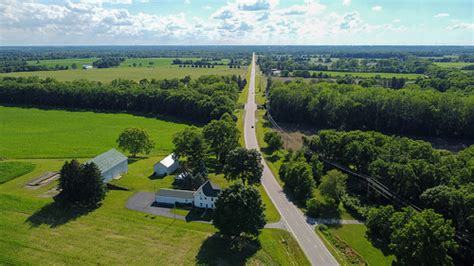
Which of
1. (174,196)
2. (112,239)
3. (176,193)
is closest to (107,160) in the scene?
(176,193)

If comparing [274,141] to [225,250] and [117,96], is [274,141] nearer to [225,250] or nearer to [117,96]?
[225,250]

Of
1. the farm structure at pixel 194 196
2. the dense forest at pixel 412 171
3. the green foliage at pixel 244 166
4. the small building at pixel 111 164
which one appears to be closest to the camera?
the dense forest at pixel 412 171

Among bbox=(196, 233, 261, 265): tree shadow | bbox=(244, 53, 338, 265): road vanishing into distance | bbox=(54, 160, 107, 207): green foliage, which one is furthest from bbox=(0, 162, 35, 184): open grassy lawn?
bbox=(244, 53, 338, 265): road vanishing into distance

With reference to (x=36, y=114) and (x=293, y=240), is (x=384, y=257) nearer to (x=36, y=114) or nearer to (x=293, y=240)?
(x=293, y=240)

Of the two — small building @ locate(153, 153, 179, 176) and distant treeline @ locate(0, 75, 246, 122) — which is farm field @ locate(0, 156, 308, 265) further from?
distant treeline @ locate(0, 75, 246, 122)

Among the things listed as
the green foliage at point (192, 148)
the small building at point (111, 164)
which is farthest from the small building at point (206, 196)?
the small building at point (111, 164)

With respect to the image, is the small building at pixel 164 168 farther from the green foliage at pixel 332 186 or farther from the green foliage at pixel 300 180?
the green foliage at pixel 332 186
